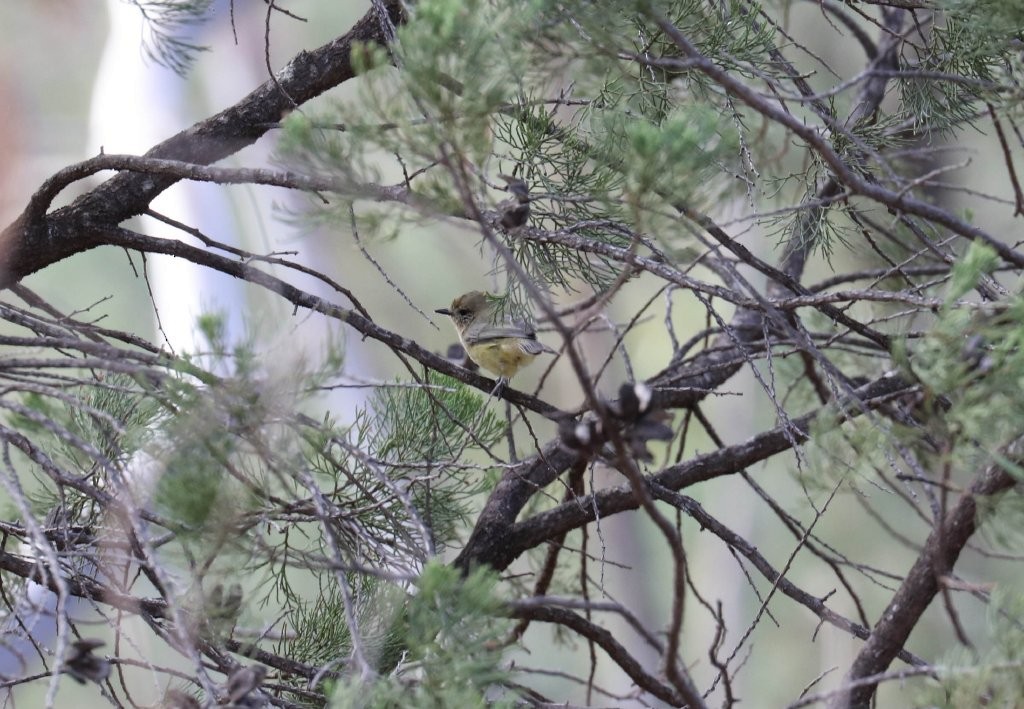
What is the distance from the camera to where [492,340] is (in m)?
2.65

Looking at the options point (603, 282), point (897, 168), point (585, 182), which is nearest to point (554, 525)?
point (603, 282)

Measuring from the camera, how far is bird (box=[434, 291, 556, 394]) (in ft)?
8.23

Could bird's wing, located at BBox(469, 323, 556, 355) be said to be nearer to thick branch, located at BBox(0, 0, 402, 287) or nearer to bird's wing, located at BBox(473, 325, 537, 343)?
bird's wing, located at BBox(473, 325, 537, 343)

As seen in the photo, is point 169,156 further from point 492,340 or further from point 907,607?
point 907,607

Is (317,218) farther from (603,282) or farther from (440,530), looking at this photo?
(440,530)

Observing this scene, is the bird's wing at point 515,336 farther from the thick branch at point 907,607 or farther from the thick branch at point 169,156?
the thick branch at point 907,607

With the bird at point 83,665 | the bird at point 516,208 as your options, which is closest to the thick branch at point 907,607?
the bird at point 516,208

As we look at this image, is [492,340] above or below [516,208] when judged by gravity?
above

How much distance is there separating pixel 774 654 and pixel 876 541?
4.79 feet

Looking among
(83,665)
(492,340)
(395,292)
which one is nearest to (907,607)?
(83,665)

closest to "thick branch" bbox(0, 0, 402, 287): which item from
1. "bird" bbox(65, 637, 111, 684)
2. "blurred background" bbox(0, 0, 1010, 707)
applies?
"bird" bbox(65, 637, 111, 684)

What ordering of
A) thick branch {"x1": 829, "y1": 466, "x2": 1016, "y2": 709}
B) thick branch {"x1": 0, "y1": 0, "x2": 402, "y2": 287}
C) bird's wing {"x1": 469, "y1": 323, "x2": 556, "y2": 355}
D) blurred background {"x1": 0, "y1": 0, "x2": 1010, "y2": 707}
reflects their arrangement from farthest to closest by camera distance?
1. blurred background {"x1": 0, "y1": 0, "x2": 1010, "y2": 707}
2. bird's wing {"x1": 469, "y1": 323, "x2": 556, "y2": 355}
3. thick branch {"x1": 0, "y1": 0, "x2": 402, "y2": 287}
4. thick branch {"x1": 829, "y1": 466, "x2": 1016, "y2": 709}

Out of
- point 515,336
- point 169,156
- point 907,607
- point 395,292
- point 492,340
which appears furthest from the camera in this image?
point 395,292

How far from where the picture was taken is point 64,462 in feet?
6.86
